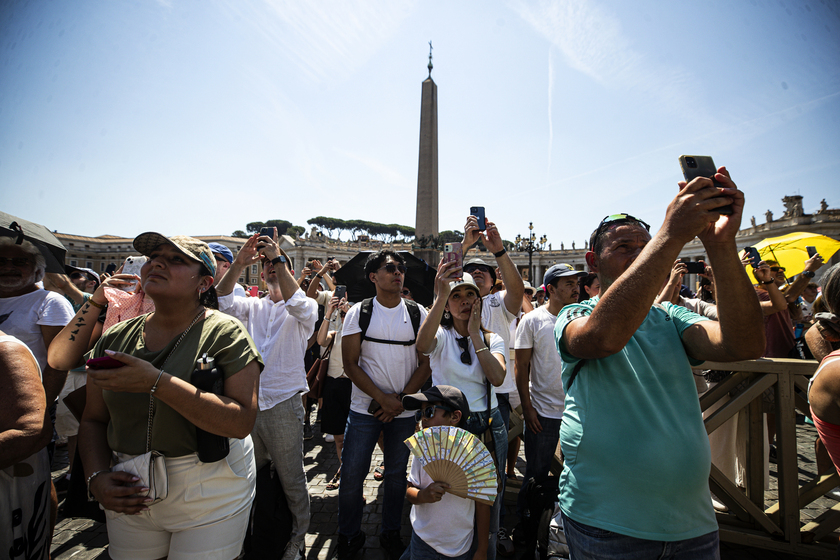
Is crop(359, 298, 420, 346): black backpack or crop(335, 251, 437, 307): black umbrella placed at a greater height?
crop(335, 251, 437, 307): black umbrella

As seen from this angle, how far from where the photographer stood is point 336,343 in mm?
4836

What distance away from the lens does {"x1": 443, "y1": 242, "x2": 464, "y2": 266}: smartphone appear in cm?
313

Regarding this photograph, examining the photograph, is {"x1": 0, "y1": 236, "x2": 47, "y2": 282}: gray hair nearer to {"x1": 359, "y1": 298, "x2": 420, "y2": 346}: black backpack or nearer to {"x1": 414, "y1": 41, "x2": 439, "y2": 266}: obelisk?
{"x1": 359, "y1": 298, "x2": 420, "y2": 346}: black backpack

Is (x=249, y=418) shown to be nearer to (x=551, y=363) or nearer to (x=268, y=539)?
(x=268, y=539)

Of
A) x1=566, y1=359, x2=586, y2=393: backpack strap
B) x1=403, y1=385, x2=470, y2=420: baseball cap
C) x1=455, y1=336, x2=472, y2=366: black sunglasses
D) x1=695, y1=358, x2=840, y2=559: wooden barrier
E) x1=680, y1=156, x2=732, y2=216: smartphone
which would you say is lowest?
x1=695, y1=358, x2=840, y2=559: wooden barrier

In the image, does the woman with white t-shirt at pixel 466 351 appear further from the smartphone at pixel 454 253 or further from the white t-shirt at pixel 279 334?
the white t-shirt at pixel 279 334

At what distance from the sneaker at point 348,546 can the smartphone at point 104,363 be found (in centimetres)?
243

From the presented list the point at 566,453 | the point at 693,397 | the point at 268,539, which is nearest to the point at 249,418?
the point at 566,453

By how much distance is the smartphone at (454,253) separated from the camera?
123 inches

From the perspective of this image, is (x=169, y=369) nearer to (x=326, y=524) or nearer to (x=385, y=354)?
(x=385, y=354)

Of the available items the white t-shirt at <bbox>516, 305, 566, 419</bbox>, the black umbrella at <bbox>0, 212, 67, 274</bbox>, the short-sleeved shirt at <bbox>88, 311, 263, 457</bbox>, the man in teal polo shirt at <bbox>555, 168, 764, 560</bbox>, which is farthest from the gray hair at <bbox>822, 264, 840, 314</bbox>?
the black umbrella at <bbox>0, 212, 67, 274</bbox>

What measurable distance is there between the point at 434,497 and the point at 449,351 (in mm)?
1134

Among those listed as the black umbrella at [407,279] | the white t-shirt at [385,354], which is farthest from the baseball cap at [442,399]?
the black umbrella at [407,279]

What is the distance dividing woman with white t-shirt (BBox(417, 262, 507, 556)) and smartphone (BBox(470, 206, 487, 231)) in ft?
1.84
